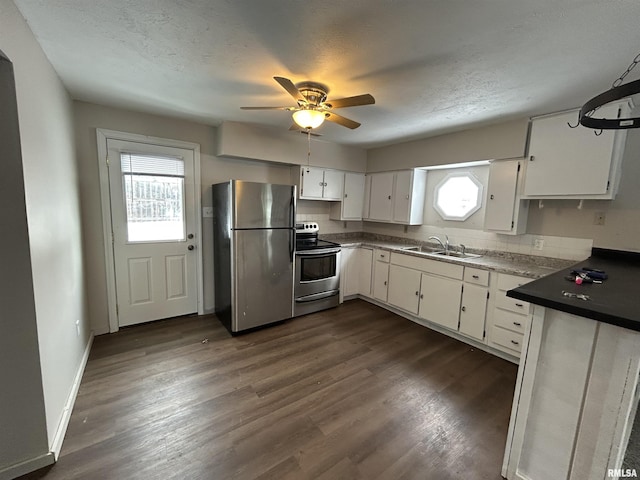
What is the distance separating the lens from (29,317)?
53.8 inches

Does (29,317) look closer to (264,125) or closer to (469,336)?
(264,125)

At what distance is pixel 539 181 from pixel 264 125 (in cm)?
297

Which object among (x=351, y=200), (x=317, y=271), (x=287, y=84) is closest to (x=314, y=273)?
(x=317, y=271)

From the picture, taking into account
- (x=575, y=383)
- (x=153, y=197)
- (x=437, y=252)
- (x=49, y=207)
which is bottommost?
(x=575, y=383)

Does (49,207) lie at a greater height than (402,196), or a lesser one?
lesser

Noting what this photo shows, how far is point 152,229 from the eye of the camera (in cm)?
311

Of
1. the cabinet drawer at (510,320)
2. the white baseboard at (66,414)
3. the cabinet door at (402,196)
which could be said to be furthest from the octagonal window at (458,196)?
the white baseboard at (66,414)

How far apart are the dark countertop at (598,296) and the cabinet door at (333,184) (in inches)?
111

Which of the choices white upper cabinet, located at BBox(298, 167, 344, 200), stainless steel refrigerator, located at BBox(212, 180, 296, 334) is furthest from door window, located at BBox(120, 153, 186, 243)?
white upper cabinet, located at BBox(298, 167, 344, 200)

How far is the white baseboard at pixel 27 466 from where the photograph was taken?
1.38m

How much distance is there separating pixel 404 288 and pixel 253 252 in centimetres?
196

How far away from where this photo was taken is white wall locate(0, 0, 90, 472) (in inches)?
53.6

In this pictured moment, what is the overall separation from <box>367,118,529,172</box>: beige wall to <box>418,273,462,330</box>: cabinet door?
1427mm

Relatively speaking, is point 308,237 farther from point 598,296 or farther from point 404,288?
point 598,296
